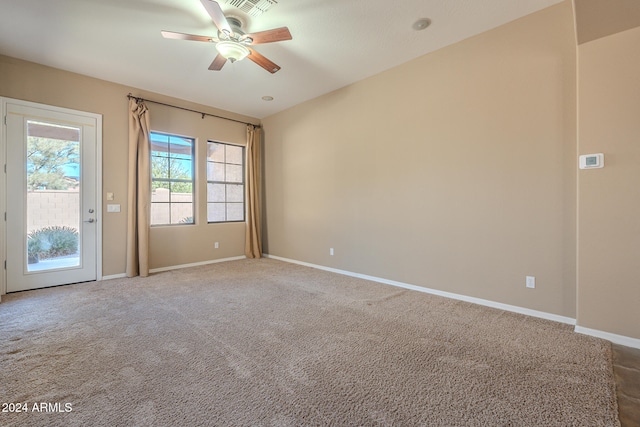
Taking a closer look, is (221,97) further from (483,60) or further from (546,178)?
(546,178)

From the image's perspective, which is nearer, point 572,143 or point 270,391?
point 270,391

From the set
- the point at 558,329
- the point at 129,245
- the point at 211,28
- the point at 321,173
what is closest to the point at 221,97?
the point at 211,28

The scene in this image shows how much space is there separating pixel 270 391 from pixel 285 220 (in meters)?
4.17

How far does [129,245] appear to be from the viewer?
173 inches

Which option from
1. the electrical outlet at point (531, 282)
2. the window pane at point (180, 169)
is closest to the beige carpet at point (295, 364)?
the electrical outlet at point (531, 282)

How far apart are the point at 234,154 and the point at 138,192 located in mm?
2112

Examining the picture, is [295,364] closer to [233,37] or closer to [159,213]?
[233,37]

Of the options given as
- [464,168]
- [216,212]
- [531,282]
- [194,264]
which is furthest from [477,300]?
[216,212]

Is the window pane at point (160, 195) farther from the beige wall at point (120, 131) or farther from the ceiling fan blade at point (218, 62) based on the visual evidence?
the ceiling fan blade at point (218, 62)

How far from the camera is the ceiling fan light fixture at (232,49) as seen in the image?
2.87 m

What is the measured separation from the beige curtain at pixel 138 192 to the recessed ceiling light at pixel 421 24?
4174mm

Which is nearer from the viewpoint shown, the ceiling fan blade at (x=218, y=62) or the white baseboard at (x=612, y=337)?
the white baseboard at (x=612, y=337)

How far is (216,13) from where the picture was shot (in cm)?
241

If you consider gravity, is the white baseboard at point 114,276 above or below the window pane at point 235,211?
below
